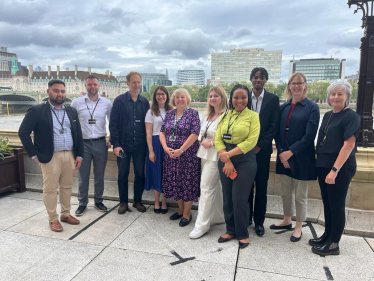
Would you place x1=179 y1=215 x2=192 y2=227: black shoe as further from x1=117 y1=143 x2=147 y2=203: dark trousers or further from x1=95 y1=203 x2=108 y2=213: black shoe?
x1=95 y1=203 x2=108 y2=213: black shoe

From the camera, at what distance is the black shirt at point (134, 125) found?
148 inches

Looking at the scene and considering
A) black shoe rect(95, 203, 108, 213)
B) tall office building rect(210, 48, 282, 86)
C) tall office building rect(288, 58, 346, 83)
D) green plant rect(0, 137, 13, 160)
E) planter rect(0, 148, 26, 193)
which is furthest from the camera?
tall office building rect(210, 48, 282, 86)

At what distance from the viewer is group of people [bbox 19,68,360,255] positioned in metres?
2.75

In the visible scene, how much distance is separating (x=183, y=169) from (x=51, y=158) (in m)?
1.61

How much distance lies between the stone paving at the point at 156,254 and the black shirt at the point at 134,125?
1.07m

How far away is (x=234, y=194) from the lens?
Answer: 290 cm

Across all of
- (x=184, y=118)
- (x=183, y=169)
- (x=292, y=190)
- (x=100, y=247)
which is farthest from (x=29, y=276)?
(x=292, y=190)

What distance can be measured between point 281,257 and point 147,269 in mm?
1347

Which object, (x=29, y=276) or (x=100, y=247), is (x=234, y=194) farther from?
(x=29, y=276)

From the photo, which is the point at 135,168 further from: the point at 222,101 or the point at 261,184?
the point at 261,184

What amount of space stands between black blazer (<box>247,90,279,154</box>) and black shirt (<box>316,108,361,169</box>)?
509mm

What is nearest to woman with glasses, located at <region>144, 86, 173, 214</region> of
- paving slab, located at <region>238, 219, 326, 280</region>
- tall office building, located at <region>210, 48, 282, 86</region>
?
paving slab, located at <region>238, 219, 326, 280</region>

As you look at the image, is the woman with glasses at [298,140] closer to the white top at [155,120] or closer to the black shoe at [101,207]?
the white top at [155,120]

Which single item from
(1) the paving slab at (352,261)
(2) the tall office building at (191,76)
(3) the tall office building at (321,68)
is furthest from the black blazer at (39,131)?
(2) the tall office building at (191,76)
